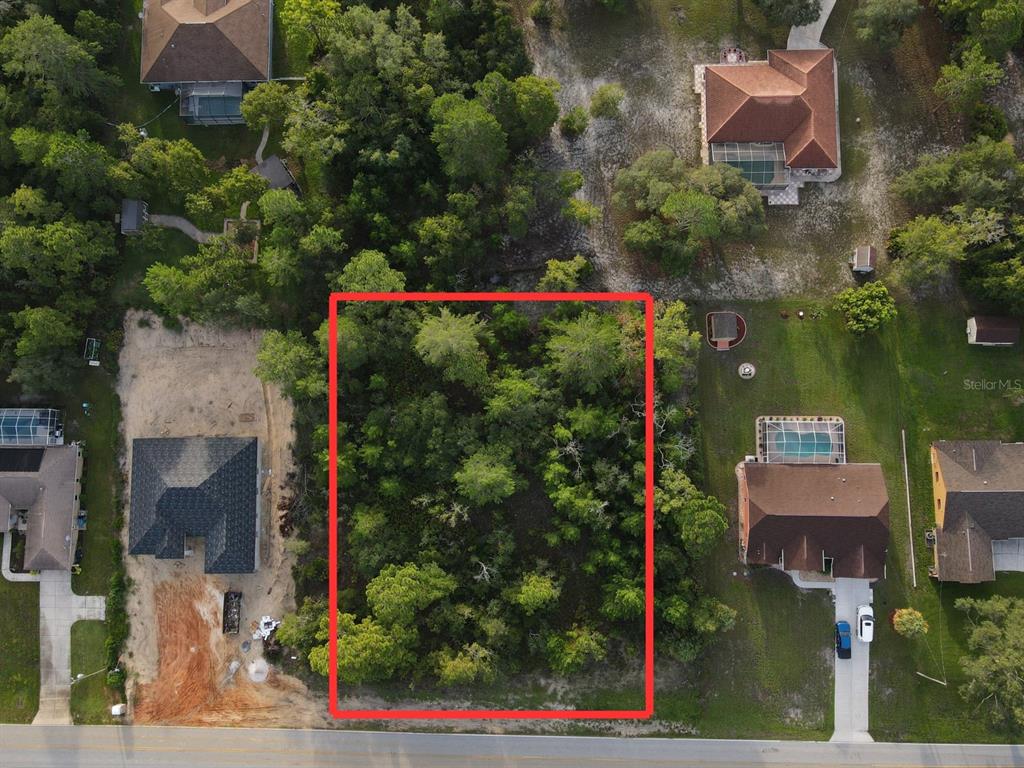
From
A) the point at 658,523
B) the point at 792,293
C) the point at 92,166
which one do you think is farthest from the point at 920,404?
the point at 92,166

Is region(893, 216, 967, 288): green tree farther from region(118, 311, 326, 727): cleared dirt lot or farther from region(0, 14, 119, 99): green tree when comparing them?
region(0, 14, 119, 99): green tree

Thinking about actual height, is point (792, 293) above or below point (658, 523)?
above

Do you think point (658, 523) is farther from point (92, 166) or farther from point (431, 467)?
point (92, 166)

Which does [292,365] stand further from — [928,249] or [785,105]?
[928,249]

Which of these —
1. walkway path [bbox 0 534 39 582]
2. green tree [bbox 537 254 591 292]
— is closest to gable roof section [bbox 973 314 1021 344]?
green tree [bbox 537 254 591 292]

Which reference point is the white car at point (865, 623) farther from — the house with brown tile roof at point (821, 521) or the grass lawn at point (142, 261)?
the grass lawn at point (142, 261)

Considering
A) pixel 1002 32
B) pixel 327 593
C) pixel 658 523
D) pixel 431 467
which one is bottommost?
pixel 327 593

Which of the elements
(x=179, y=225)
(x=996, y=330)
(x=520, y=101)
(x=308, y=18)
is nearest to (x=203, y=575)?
(x=179, y=225)
